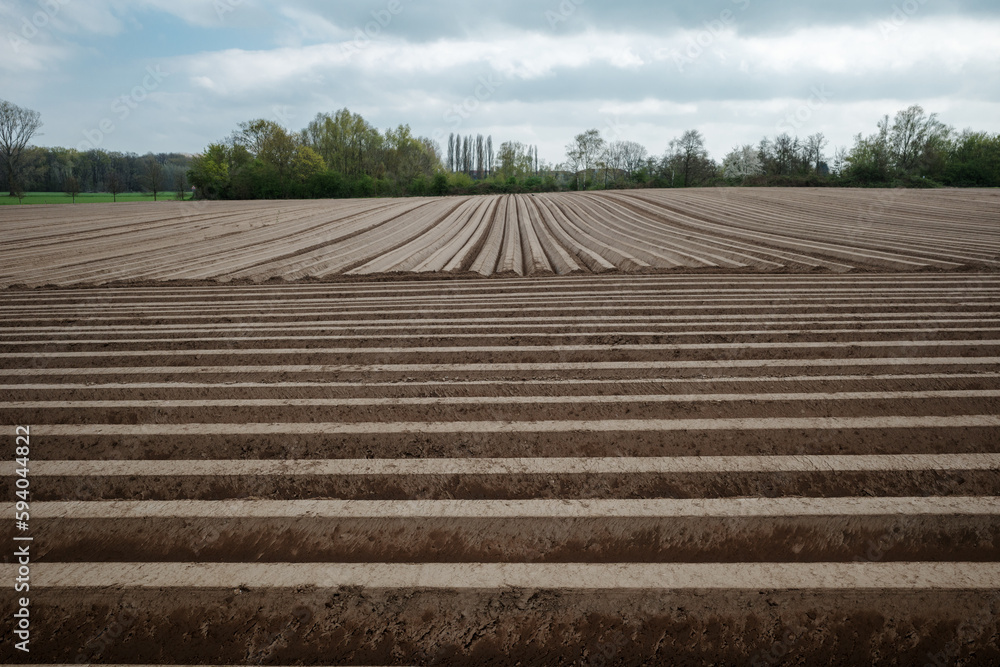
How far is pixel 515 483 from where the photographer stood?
2.62 metres

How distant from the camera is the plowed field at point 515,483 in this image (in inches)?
75.2

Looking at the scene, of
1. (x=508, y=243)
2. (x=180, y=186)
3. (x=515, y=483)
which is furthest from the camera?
(x=180, y=186)

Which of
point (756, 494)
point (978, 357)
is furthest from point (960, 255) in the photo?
point (756, 494)

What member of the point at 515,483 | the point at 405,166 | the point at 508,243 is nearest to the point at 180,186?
the point at 405,166

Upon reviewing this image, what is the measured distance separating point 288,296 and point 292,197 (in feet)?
158

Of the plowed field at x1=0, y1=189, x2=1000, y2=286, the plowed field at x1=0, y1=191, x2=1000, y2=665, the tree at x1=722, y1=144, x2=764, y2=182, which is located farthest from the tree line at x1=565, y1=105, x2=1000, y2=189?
the plowed field at x1=0, y1=191, x2=1000, y2=665

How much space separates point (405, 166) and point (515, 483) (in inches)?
2432

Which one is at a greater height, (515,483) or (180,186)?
(180,186)

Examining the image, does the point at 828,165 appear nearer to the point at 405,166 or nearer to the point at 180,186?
the point at 405,166

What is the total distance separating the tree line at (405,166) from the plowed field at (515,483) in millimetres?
44934

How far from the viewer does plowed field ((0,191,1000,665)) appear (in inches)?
75.2

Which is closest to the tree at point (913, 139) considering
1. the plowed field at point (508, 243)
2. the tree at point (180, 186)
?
the plowed field at point (508, 243)

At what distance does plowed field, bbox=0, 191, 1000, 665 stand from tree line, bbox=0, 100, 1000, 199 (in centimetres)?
4493

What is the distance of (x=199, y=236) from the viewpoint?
49.2 ft
